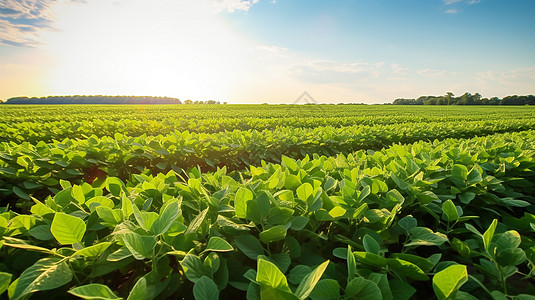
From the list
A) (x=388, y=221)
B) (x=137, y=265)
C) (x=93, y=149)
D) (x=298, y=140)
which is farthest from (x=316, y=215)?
(x=298, y=140)

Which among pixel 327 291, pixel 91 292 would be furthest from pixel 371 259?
pixel 91 292

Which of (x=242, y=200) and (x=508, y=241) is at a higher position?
(x=242, y=200)

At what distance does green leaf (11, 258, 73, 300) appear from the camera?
0.78 metres

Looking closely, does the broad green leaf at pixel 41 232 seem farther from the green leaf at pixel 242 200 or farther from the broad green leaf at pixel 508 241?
the broad green leaf at pixel 508 241

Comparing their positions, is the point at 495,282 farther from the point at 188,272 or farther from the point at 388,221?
the point at 188,272

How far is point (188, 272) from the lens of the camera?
2.85ft

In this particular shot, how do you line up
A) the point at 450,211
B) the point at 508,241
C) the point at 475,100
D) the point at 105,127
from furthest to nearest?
the point at 475,100 < the point at 105,127 < the point at 450,211 < the point at 508,241

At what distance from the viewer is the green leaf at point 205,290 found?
80 centimetres

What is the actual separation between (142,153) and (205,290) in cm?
386

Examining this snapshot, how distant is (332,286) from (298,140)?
5214 mm

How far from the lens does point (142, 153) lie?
13.9ft

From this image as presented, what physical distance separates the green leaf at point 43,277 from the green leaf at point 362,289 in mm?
874

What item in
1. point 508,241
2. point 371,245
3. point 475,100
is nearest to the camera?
point 371,245

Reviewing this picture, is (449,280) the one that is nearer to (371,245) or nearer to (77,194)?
(371,245)
